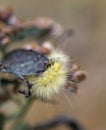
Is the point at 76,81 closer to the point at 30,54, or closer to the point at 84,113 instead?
the point at 30,54

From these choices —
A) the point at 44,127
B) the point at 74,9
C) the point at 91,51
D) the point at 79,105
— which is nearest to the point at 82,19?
the point at 74,9

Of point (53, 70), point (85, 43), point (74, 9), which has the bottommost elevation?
point (53, 70)

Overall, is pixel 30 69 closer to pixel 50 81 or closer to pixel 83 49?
pixel 50 81

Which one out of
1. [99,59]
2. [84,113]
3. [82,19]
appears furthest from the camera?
[82,19]

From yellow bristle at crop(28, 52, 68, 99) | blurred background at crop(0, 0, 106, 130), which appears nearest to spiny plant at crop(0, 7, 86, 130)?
yellow bristle at crop(28, 52, 68, 99)

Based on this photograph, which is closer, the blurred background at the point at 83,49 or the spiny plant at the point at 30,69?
the spiny plant at the point at 30,69

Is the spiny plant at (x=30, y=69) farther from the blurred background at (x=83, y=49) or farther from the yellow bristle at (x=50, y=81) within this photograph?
the blurred background at (x=83, y=49)

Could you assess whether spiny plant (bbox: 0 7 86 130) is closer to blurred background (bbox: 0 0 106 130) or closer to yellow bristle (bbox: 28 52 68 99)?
yellow bristle (bbox: 28 52 68 99)

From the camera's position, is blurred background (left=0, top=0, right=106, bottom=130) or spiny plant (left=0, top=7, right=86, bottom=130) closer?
spiny plant (left=0, top=7, right=86, bottom=130)

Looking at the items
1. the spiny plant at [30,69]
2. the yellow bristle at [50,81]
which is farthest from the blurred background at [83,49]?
the yellow bristle at [50,81]
